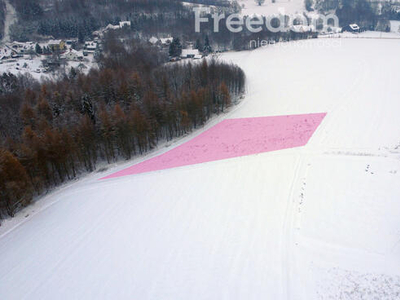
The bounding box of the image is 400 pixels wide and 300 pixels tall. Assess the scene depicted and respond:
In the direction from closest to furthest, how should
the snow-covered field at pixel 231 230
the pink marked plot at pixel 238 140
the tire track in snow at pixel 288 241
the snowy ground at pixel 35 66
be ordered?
the tire track in snow at pixel 288 241
the snow-covered field at pixel 231 230
the pink marked plot at pixel 238 140
the snowy ground at pixel 35 66

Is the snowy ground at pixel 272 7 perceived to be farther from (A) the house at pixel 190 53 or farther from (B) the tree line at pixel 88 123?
(B) the tree line at pixel 88 123

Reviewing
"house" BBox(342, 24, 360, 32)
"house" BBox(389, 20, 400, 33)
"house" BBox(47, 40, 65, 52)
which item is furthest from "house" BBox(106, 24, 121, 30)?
"house" BBox(389, 20, 400, 33)

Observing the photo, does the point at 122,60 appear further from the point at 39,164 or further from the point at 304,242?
the point at 304,242

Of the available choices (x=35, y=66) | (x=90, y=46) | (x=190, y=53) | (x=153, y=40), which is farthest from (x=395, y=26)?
(x=35, y=66)

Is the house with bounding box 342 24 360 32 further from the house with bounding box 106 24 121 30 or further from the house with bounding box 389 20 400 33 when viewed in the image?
the house with bounding box 106 24 121 30

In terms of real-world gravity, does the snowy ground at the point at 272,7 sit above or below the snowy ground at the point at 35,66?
above

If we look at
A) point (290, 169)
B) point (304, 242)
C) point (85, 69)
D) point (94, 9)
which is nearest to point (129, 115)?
point (290, 169)

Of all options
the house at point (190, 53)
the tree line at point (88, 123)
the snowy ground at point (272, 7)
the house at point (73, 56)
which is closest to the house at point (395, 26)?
the snowy ground at point (272, 7)
